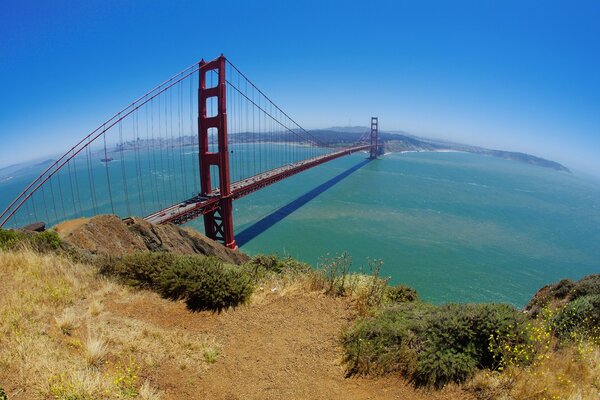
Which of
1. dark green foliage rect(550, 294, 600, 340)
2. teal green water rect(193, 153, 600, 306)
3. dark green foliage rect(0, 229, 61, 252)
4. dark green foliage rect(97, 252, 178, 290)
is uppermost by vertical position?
dark green foliage rect(0, 229, 61, 252)

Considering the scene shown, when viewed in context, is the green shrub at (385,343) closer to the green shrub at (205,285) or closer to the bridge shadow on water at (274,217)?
the green shrub at (205,285)

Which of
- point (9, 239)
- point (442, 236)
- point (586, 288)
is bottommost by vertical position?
point (442, 236)

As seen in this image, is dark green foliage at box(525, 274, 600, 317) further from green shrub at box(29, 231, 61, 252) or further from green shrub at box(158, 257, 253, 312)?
green shrub at box(29, 231, 61, 252)

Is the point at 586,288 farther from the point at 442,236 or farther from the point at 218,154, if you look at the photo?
the point at 442,236

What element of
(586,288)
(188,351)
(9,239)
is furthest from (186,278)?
(586,288)

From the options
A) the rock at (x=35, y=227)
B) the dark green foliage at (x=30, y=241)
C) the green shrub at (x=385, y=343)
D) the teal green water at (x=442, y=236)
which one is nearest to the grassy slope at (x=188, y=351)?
the green shrub at (x=385, y=343)

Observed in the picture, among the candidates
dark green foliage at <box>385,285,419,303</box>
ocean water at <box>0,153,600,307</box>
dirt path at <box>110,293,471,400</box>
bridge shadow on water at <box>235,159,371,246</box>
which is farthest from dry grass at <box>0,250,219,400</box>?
bridge shadow on water at <box>235,159,371,246</box>

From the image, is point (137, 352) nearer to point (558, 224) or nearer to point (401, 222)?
point (401, 222)
